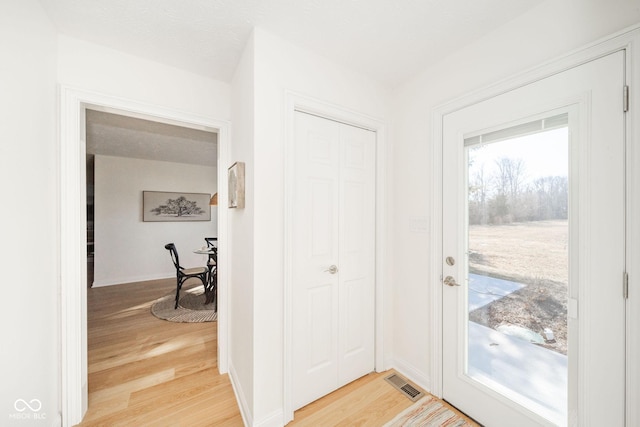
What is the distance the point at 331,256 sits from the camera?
188 cm

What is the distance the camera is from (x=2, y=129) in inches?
41.3

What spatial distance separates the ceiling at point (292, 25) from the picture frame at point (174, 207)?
4.28m

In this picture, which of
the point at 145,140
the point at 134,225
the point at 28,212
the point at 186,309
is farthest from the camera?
the point at 134,225

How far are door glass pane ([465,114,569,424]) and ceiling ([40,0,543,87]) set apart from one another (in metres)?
0.70

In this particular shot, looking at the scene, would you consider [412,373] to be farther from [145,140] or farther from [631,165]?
[145,140]

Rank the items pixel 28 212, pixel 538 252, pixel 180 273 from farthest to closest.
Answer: pixel 180 273
pixel 538 252
pixel 28 212

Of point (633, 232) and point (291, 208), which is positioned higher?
point (291, 208)

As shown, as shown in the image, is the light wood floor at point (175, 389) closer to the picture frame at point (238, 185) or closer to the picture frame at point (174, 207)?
the picture frame at point (238, 185)

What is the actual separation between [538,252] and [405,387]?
1379 mm

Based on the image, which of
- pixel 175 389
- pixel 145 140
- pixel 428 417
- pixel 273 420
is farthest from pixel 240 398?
pixel 145 140

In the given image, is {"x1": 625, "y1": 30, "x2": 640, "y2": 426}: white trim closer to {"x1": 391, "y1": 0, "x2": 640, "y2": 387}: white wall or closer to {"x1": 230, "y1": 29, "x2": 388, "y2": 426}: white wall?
{"x1": 391, "y1": 0, "x2": 640, "y2": 387}: white wall

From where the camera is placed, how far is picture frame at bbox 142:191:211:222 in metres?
5.26

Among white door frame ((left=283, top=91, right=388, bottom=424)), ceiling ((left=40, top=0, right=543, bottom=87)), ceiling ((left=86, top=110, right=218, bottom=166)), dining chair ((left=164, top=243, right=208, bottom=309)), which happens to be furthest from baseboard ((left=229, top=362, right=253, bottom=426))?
ceiling ((left=86, top=110, right=218, bottom=166))

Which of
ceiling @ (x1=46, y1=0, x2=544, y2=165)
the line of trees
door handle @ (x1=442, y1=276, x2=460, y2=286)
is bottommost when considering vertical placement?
door handle @ (x1=442, y1=276, x2=460, y2=286)
